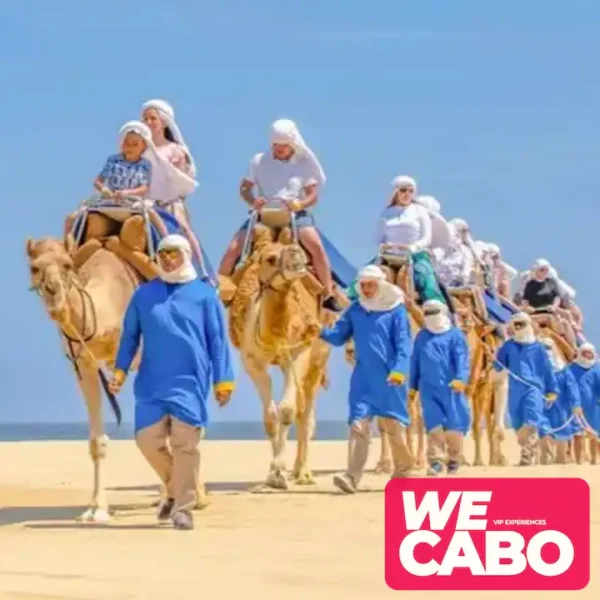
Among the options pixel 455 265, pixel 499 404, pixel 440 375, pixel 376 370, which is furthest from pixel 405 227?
pixel 499 404

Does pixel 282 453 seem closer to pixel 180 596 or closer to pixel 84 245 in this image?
pixel 84 245

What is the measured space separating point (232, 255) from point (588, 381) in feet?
37.3

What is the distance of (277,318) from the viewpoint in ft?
54.1

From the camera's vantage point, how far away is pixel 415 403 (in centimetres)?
2055

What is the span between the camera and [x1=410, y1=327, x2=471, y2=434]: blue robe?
1847 cm

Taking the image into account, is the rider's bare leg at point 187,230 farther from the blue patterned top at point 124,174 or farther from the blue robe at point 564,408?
the blue robe at point 564,408

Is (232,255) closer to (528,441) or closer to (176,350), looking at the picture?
(176,350)

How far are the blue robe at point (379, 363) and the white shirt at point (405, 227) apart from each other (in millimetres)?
3231

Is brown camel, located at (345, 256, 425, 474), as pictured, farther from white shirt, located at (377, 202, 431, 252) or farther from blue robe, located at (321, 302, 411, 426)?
blue robe, located at (321, 302, 411, 426)

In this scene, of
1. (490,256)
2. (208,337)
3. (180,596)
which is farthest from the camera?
(490,256)

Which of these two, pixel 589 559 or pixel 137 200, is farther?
pixel 137 200

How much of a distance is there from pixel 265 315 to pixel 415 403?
4499mm

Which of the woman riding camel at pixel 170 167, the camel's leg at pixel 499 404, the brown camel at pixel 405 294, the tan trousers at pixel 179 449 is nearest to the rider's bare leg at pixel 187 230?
the woman riding camel at pixel 170 167

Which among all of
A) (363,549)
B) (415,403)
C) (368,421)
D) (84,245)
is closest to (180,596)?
(363,549)
